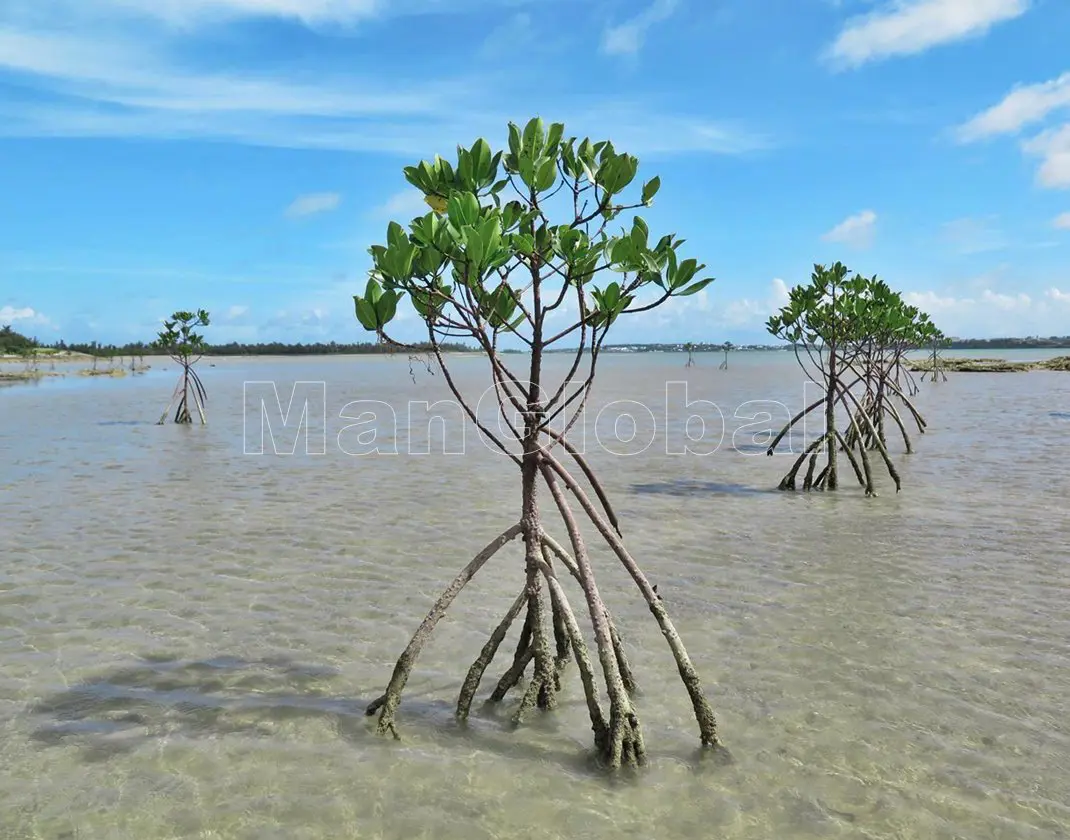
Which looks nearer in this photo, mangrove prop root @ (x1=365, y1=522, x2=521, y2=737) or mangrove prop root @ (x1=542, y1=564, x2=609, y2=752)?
mangrove prop root @ (x1=542, y1=564, x2=609, y2=752)

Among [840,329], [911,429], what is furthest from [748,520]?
[911,429]

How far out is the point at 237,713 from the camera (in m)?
4.62

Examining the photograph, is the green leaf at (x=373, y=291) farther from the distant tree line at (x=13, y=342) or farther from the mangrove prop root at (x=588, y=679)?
the distant tree line at (x=13, y=342)

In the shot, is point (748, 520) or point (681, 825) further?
point (748, 520)

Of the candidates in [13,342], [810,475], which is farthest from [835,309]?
[13,342]

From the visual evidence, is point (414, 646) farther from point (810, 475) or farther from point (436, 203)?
point (810, 475)

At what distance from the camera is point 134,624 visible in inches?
237

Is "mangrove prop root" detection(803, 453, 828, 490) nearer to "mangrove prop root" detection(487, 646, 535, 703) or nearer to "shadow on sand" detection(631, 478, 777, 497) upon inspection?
"shadow on sand" detection(631, 478, 777, 497)

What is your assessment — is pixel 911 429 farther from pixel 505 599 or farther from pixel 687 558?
pixel 505 599

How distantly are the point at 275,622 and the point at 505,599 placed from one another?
1922 millimetres

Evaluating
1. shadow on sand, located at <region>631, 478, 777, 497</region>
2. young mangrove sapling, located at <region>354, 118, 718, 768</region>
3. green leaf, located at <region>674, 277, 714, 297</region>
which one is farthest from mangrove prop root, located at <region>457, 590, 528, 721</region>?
shadow on sand, located at <region>631, 478, 777, 497</region>

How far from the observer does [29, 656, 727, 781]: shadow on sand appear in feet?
14.0
